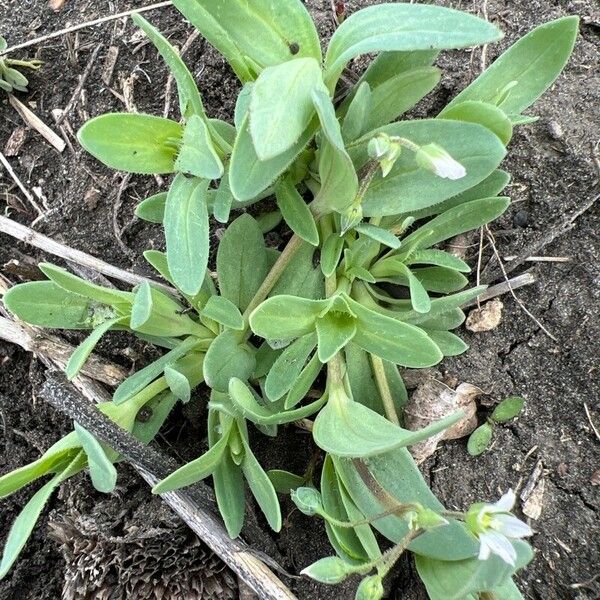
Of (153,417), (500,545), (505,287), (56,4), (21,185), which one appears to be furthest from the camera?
(56,4)

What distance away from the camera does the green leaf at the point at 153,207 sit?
212 cm

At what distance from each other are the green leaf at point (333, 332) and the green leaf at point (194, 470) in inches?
15.4

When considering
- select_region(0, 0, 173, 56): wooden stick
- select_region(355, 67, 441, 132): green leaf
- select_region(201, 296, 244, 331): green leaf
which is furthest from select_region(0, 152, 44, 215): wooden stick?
select_region(355, 67, 441, 132): green leaf

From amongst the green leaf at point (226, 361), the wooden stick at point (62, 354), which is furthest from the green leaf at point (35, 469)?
the green leaf at point (226, 361)

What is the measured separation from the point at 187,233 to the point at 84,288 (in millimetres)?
334

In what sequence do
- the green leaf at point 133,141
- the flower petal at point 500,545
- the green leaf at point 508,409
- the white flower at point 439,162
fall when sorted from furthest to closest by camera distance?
the green leaf at point 508,409 → the green leaf at point 133,141 → the white flower at point 439,162 → the flower petal at point 500,545

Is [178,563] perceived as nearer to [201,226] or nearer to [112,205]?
[201,226]

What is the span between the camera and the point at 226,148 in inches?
77.4

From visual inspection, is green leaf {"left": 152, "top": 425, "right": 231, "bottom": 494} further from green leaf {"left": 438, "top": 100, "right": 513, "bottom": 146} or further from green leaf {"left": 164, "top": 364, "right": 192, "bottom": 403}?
green leaf {"left": 438, "top": 100, "right": 513, "bottom": 146}

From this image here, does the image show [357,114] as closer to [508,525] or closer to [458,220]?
[458,220]

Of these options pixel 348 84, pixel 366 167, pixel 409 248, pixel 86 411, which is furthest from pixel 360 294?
pixel 86 411

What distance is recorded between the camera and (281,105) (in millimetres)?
1553

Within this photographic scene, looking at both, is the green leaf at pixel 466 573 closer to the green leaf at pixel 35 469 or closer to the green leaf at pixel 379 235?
the green leaf at pixel 379 235

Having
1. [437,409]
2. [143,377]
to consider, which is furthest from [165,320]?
[437,409]
